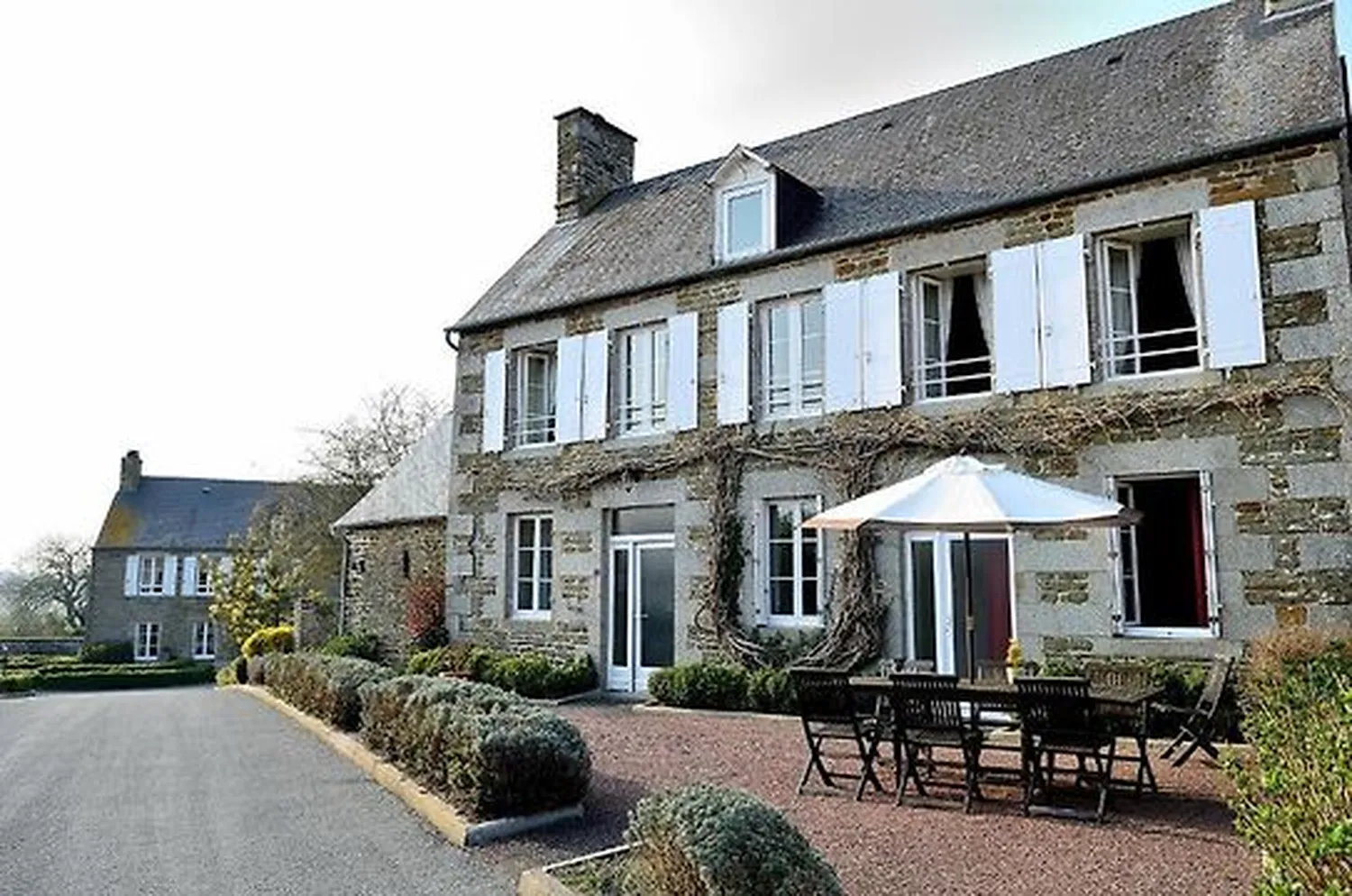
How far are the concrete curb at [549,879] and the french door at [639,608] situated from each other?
7543 mm

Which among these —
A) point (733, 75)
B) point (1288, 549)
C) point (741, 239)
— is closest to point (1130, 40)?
point (741, 239)

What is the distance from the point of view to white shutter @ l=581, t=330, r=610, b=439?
44.7 ft

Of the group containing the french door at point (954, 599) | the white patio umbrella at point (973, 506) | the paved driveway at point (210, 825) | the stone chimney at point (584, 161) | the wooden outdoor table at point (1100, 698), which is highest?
the stone chimney at point (584, 161)

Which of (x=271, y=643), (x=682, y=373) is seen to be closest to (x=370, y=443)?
(x=271, y=643)

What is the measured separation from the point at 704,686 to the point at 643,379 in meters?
4.49

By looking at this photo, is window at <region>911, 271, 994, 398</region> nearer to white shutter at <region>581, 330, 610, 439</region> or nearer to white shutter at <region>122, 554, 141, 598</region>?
white shutter at <region>581, 330, 610, 439</region>

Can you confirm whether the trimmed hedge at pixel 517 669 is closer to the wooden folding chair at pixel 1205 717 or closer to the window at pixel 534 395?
the window at pixel 534 395

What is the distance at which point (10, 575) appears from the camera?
48.7 m

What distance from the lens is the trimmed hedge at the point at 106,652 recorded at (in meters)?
36.2

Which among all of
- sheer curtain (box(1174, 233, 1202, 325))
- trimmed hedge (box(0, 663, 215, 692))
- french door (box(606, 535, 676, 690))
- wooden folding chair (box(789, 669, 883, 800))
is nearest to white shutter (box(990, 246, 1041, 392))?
sheer curtain (box(1174, 233, 1202, 325))

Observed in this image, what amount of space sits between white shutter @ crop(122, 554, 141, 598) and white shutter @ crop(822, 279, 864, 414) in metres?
36.5

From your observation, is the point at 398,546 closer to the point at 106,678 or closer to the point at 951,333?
the point at 951,333

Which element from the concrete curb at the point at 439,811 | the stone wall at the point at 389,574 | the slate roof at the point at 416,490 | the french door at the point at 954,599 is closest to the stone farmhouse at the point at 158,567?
the slate roof at the point at 416,490

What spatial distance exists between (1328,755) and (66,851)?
6.33 m
